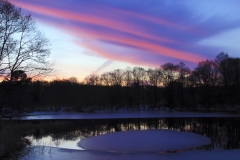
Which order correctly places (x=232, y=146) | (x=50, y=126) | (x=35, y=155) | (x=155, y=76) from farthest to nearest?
1. (x=155, y=76)
2. (x=50, y=126)
3. (x=232, y=146)
4. (x=35, y=155)

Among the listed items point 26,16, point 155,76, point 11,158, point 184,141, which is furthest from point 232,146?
point 155,76

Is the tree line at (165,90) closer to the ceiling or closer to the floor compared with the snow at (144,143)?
closer to the ceiling

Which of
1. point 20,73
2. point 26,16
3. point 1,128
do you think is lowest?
point 1,128

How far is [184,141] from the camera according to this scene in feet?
57.3

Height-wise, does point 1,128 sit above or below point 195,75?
below

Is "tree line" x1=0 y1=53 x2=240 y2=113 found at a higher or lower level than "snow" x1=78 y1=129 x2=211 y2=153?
higher

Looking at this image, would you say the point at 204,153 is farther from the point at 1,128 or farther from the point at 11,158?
the point at 1,128

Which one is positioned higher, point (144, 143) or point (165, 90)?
point (165, 90)

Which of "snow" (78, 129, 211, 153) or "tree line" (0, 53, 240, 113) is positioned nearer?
"snow" (78, 129, 211, 153)

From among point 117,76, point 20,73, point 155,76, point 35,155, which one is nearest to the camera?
point 35,155

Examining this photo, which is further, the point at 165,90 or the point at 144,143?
the point at 165,90

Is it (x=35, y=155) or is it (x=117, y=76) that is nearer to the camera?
(x=35, y=155)

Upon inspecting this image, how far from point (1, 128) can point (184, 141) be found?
41.6ft

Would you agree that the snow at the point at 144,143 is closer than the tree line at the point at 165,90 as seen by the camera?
Yes
